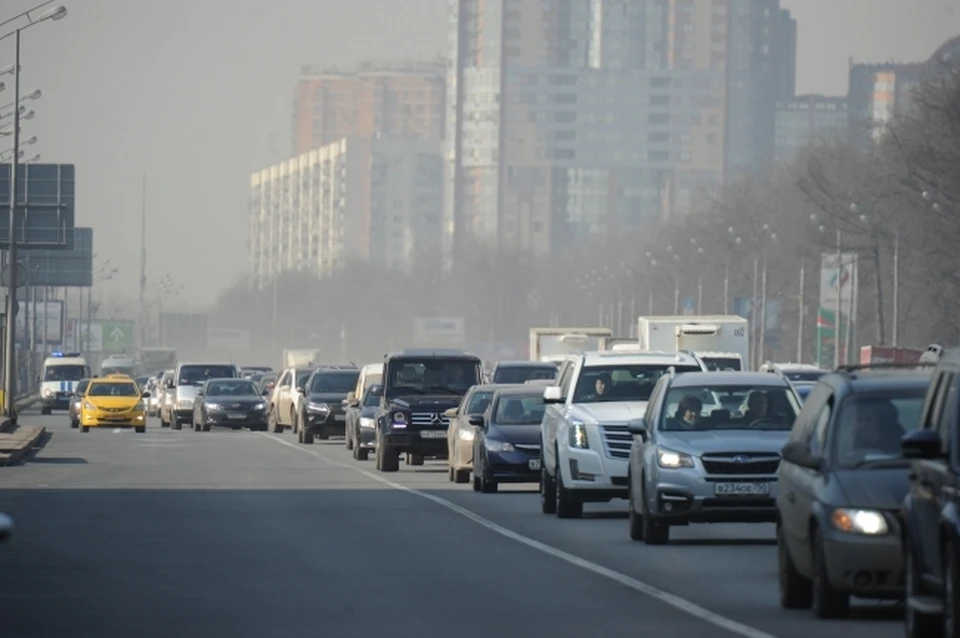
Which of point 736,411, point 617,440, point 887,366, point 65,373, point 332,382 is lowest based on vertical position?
point 65,373

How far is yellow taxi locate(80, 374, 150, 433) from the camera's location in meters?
64.6

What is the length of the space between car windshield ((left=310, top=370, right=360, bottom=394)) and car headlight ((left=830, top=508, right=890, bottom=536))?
4157cm

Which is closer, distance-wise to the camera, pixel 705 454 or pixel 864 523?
pixel 864 523

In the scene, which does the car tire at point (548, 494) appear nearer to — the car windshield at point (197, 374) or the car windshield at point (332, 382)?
the car windshield at point (332, 382)

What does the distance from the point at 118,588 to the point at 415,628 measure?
A: 370cm

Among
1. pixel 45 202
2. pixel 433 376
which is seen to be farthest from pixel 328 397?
pixel 45 202

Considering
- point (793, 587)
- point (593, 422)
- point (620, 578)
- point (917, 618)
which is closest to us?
point (917, 618)

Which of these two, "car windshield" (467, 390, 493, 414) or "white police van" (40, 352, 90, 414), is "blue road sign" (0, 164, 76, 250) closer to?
"white police van" (40, 352, 90, 414)

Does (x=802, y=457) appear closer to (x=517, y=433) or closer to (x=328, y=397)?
(x=517, y=433)

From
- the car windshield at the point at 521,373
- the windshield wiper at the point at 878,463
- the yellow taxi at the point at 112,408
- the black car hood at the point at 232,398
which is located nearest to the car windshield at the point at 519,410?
the windshield wiper at the point at 878,463

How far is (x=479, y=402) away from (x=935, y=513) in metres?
25.5

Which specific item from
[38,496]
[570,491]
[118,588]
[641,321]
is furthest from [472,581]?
[641,321]

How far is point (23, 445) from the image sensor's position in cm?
4544

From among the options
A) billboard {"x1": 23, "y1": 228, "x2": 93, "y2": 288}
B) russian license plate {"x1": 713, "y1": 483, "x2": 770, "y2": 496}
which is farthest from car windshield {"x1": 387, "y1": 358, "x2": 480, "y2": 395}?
billboard {"x1": 23, "y1": 228, "x2": 93, "y2": 288}
